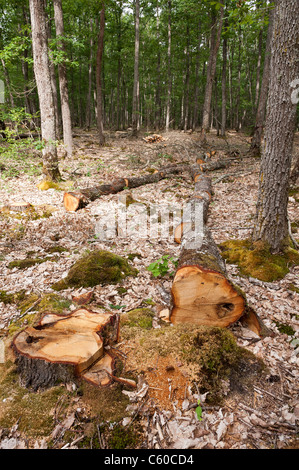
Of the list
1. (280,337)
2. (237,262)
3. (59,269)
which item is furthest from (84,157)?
(280,337)

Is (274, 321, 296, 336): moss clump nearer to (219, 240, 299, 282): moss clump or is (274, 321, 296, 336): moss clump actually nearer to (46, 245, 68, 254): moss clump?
(219, 240, 299, 282): moss clump

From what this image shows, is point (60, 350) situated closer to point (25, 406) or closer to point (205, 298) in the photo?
point (25, 406)

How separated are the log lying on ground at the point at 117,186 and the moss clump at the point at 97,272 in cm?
343

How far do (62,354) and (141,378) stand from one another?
→ 2.57 ft

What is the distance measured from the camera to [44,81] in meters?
8.16

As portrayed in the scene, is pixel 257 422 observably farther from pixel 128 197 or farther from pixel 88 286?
pixel 128 197

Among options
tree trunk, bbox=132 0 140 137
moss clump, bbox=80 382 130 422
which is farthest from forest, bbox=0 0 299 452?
tree trunk, bbox=132 0 140 137

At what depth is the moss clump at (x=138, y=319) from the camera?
2984 millimetres

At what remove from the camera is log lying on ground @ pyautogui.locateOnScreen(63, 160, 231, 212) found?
7.38 metres

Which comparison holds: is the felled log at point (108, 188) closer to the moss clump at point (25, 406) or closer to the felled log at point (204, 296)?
the felled log at point (204, 296)

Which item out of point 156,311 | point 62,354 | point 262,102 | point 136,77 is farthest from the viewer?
point 136,77

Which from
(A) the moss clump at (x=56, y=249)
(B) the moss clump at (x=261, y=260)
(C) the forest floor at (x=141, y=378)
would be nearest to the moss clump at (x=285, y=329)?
(C) the forest floor at (x=141, y=378)

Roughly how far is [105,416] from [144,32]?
3816 centimetres

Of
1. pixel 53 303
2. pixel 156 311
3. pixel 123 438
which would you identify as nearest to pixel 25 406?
pixel 123 438
